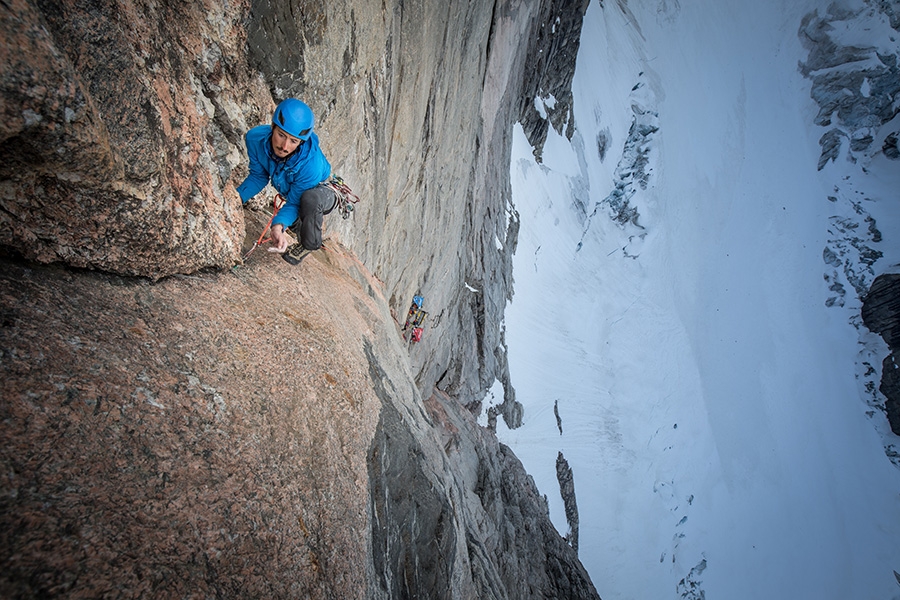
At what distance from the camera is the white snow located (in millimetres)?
25984

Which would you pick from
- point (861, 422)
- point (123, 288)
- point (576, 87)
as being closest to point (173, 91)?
point (123, 288)

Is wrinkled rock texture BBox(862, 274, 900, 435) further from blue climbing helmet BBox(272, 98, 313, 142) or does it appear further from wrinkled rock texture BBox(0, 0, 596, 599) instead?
blue climbing helmet BBox(272, 98, 313, 142)

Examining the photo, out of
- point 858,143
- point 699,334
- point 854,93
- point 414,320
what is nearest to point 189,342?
point 414,320

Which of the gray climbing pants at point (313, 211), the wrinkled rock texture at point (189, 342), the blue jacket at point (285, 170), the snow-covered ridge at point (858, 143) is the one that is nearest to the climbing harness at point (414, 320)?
the wrinkled rock texture at point (189, 342)

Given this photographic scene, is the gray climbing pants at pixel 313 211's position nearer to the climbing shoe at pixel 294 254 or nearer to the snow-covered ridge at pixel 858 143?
the climbing shoe at pixel 294 254

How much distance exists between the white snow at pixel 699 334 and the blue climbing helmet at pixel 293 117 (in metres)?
19.8

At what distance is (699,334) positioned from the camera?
111 ft

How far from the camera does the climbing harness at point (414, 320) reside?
12312 mm

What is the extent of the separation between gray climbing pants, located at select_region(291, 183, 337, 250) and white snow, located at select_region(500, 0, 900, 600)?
18.8m

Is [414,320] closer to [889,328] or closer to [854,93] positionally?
[889,328]

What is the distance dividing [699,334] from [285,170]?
119 ft

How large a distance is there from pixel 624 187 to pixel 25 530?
3728cm

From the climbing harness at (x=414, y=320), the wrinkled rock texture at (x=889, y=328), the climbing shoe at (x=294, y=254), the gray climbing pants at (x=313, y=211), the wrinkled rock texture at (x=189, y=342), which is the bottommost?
the wrinkled rock texture at (x=189, y=342)

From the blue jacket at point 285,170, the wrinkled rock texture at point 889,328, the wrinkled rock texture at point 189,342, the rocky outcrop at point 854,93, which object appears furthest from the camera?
the rocky outcrop at point 854,93
